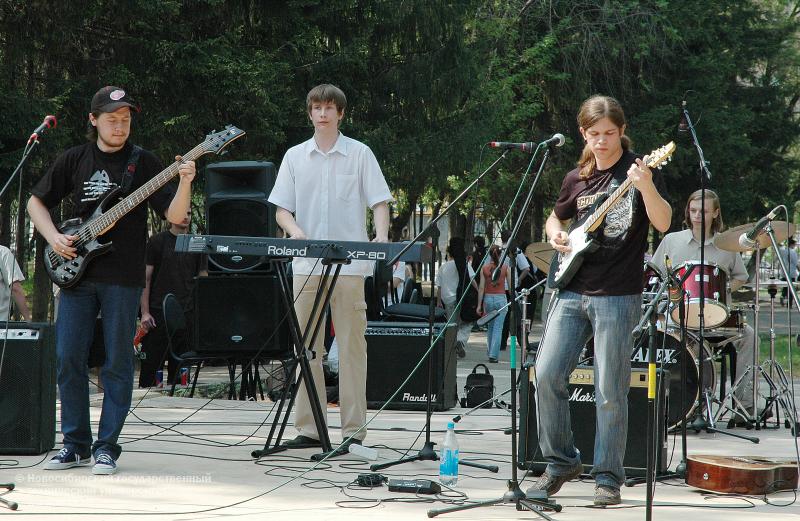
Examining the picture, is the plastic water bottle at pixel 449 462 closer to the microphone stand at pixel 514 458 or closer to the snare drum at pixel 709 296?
the microphone stand at pixel 514 458

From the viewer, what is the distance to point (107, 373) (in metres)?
5.41

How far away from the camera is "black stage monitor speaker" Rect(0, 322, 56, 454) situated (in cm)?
579

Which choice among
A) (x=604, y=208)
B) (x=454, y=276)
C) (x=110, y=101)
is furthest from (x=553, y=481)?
(x=454, y=276)

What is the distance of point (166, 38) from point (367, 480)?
8.27m

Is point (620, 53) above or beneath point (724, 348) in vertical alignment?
above

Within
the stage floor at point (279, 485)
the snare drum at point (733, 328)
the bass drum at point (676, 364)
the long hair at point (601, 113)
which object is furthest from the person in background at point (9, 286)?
the snare drum at point (733, 328)

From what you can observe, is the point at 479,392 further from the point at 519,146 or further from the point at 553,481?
the point at 519,146

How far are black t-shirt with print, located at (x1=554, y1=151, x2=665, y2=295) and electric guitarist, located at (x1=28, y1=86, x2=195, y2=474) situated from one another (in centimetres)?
218

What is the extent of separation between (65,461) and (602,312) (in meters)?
3.06

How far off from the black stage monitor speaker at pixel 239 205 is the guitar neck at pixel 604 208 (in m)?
3.72

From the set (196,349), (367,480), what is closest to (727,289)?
(367,480)

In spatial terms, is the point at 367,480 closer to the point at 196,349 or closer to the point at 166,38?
the point at 196,349

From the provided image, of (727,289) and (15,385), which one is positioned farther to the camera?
(727,289)

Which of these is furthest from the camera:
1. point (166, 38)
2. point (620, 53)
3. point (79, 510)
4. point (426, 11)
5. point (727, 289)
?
point (620, 53)
